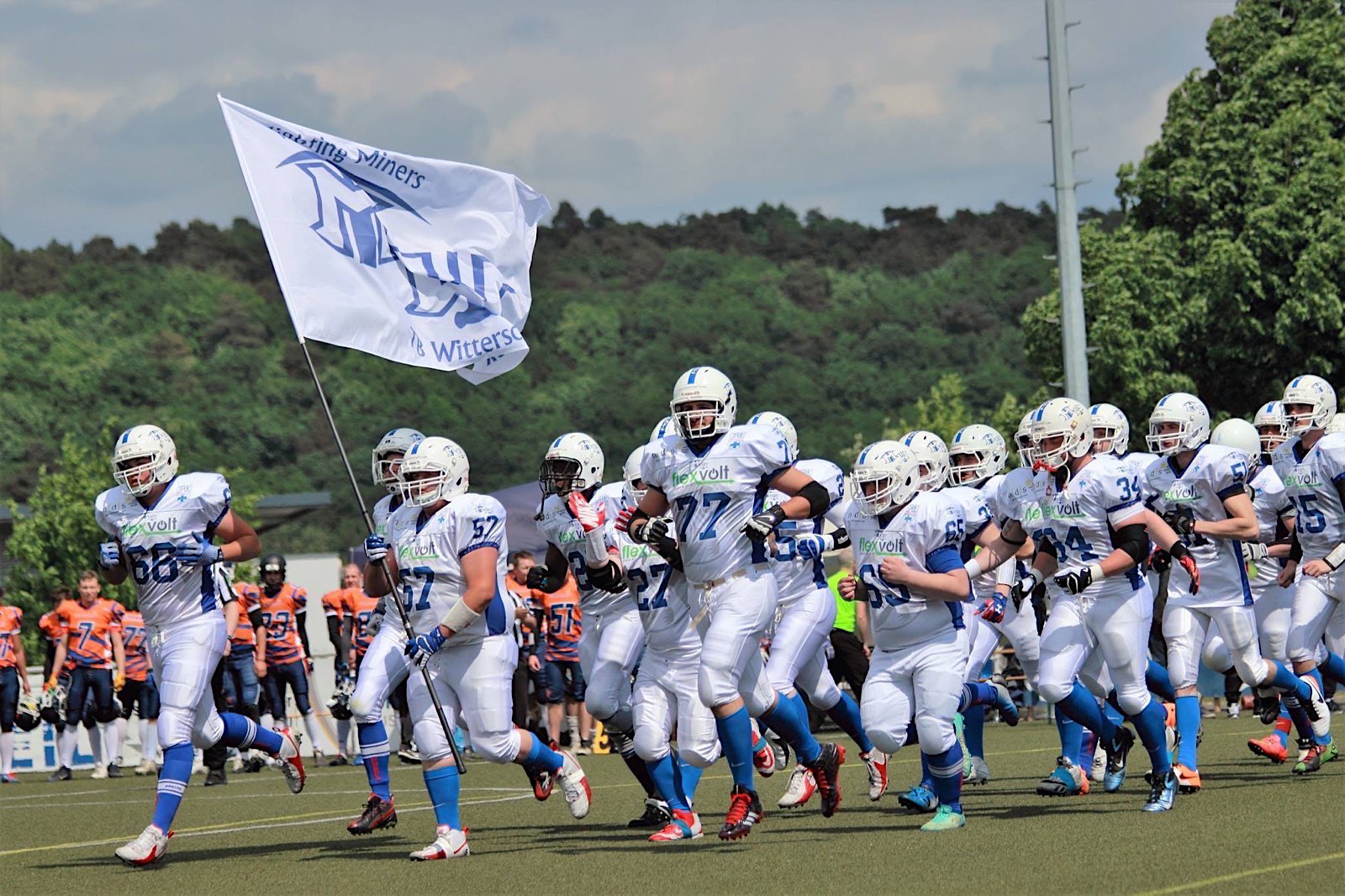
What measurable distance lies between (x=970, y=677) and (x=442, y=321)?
380cm

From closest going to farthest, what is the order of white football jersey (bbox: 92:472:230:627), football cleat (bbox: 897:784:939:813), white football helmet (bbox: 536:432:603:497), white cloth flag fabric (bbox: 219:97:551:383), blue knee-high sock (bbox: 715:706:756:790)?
blue knee-high sock (bbox: 715:706:756:790), white football jersey (bbox: 92:472:230:627), football cleat (bbox: 897:784:939:813), white cloth flag fabric (bbox: 219:97:551:383), white football helmet (bbox: 536:432:603:497)

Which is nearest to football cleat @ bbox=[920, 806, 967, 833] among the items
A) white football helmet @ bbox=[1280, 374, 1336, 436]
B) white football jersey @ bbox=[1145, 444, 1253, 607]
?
white football jersey @ bbox=[1145, 444, 1253, 607]

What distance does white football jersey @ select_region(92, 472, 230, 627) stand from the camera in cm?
1054

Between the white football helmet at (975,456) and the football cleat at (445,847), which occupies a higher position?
the white football helmet at (975,456)

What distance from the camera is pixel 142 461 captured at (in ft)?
34.5

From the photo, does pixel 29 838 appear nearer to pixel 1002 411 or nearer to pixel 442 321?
pixel 442 321

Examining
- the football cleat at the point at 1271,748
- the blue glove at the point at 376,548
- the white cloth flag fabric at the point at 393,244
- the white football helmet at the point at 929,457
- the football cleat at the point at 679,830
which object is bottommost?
the football cleat at the point at 1271,748

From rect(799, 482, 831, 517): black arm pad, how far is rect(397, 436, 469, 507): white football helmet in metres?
1.74

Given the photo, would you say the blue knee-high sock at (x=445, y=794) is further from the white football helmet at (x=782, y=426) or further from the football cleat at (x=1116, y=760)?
the football cleat at (x=1116, y=760)

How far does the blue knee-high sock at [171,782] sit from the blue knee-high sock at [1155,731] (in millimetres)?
4942

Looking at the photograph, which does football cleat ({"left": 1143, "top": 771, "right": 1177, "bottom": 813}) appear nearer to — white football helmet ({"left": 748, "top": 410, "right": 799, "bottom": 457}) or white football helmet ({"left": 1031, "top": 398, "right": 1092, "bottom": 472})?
white football helmet ({"left": 1031, "top": 398, "right": 1092, "bottom": 472})

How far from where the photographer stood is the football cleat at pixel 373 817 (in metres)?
10.8

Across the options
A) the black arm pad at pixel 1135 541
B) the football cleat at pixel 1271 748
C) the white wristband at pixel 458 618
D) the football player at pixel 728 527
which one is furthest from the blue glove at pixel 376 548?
the football cleat at pixel 1271 748

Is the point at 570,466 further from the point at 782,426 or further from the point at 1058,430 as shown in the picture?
the point at 1058,430
